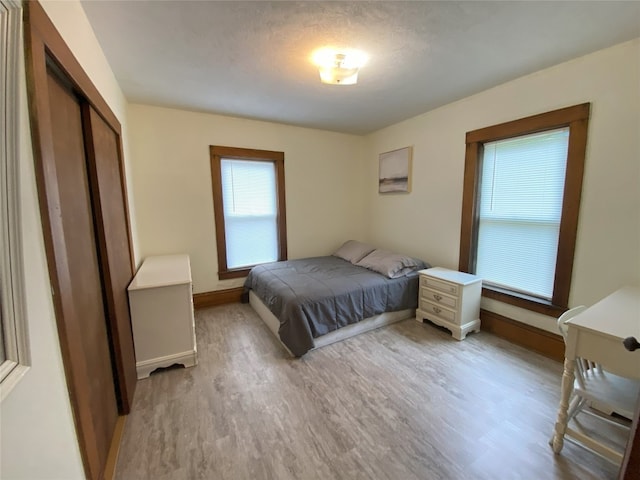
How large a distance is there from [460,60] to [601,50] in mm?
945

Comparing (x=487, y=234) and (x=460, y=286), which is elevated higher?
(x=487, y=234)

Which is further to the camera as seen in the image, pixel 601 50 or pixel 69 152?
pixel 601 50

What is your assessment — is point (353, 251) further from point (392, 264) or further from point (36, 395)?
point (36, 395)

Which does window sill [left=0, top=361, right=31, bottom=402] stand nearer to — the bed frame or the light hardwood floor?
the light hardwood floor

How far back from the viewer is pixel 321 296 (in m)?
2.44

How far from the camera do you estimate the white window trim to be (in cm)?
66

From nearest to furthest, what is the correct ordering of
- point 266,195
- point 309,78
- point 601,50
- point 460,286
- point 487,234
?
point 601,50 → point 309,78 → point 460,286 → point 487,234 → point 266,195

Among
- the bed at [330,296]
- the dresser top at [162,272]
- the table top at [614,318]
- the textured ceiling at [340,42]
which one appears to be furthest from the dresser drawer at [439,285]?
the dresser top at [162,272]

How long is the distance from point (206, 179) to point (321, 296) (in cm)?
200

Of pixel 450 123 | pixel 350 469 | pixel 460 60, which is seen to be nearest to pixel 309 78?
pixel 460 60

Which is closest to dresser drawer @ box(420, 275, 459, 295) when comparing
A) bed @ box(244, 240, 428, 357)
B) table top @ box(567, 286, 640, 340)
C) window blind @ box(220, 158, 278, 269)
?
bed @ box(244, 240, 428, 357)

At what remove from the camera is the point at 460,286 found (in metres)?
2.51

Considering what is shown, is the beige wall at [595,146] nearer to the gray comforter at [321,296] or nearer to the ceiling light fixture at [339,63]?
the gray comforter at [321,296]

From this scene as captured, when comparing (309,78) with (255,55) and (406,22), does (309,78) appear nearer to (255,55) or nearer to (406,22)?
(255,55)
